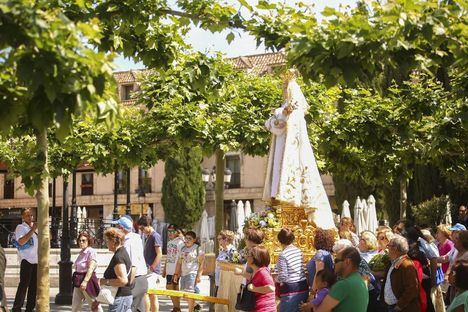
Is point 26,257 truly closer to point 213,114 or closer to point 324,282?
point 213,114

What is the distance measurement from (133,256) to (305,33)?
4603 mm

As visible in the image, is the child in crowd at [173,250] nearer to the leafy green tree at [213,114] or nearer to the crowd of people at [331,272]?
the leafy green tree at [213,114]

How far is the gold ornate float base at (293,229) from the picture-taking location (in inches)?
481

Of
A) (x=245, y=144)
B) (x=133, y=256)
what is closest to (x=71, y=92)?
(x=133, y=256)

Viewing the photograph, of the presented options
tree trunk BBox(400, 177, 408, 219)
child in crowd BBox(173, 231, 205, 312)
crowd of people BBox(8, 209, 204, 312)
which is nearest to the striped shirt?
crowd of people BBox(8, 209, 204, 312)

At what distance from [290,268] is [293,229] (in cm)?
288

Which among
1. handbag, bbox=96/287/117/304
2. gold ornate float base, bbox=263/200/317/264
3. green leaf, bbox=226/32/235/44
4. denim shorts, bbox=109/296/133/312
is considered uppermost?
green leaf, bbox=226/32/235/44

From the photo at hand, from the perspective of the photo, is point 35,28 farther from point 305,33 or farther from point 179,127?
point 179,127

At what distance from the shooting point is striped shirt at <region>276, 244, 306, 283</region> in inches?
367

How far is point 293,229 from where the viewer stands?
481 inches

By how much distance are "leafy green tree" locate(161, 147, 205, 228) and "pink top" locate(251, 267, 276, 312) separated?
135 feet

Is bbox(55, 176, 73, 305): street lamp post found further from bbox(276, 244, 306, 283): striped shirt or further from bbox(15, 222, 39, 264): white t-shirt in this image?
bbox(276, 244, 306, 283): striped shirt

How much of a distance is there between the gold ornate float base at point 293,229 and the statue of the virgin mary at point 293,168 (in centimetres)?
14

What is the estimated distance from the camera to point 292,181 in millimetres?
12219
